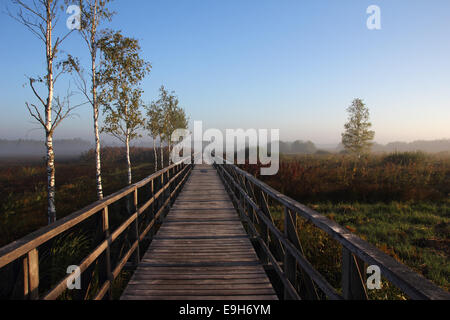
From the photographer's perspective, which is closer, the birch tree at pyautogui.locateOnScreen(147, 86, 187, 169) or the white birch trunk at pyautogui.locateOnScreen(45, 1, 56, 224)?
the white birch trunk at pyautogui.locateOnScreen(45, 1, 56, 224)

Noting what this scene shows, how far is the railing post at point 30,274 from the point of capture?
5.59 feet

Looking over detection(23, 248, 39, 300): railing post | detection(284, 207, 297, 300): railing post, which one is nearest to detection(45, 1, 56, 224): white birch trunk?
detection(23, 248, 39, 300): railing post

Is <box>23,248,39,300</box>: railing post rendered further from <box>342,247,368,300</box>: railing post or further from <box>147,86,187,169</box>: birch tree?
<box>147,86,187,169</box>: birch tree

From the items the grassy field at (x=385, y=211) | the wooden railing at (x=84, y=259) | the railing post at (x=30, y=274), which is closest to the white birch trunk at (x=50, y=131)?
the wooden railing at (x=84, y=259)

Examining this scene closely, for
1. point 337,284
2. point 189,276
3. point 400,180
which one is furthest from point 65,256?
point 400,180

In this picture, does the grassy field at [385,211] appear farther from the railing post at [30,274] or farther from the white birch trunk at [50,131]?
the white birch trunk at [50,131]

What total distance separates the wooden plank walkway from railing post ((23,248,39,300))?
5.21 feet

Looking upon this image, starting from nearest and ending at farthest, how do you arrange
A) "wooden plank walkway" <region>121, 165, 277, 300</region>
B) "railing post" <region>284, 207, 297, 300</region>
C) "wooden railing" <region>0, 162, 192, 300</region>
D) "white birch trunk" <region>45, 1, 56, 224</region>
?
"wooden railing" <region>0, 162, 192, 300</region> < "railing post" <region>284, 207, 297, 300</region> < "wooden plank walkway" <region>121, 165, 277, 300</region> < "white birch trunk" <region>45, 1, 56, 224</region>

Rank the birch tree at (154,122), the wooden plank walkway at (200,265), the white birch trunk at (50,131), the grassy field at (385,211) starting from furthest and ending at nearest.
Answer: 1. the birch tree at (154,122)
2. the white birch trunk at (50,131)
3. the grassy field at (385,211)
4. the wooden plank walkway at (200,265)

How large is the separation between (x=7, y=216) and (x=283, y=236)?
36.3ft

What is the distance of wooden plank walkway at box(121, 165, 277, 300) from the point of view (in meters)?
3.28

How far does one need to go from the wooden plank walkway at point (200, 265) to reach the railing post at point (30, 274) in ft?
5.21
